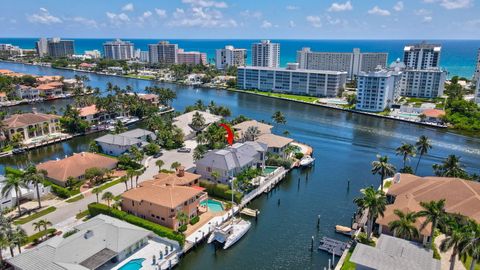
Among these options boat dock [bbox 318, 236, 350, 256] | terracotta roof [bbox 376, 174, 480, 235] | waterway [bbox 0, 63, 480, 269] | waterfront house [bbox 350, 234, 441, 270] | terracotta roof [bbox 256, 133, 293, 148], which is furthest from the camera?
terracotta roof [bbox 256, 133, 293, 148]

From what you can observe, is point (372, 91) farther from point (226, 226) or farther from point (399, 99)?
point (226, 226)

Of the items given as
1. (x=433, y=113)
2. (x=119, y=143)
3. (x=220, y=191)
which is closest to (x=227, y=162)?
(x=220, y=191)

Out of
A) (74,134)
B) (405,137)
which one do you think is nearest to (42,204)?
(74,134)

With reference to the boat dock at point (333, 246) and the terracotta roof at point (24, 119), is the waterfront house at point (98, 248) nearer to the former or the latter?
the boat dock at point (333, 246)

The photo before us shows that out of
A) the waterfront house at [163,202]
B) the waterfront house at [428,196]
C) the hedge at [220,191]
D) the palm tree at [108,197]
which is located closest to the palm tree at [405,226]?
the waterfront house at [428,196]

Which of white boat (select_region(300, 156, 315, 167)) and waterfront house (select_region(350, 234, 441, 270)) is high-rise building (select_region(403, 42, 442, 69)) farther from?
waterfront house (select_region(350, 234, 441, 270))

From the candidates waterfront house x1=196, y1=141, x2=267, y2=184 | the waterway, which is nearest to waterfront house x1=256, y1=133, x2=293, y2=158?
the waterway

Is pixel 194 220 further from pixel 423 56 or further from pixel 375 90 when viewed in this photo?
pixel 423 56
